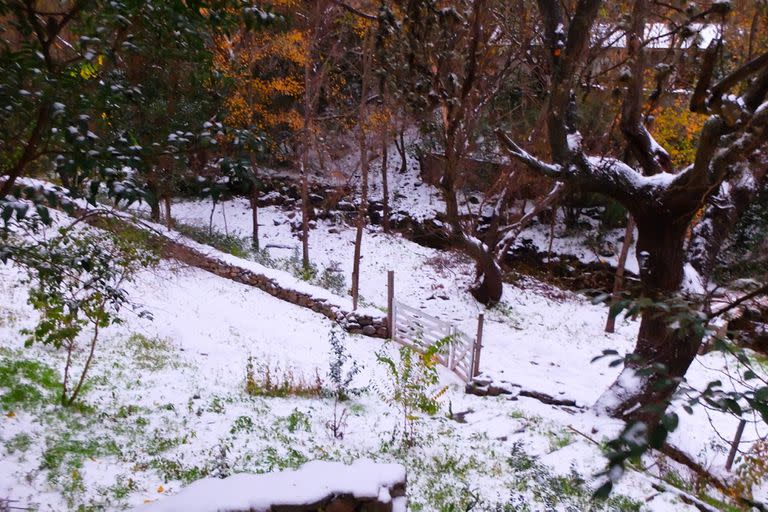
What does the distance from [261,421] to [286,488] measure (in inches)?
108

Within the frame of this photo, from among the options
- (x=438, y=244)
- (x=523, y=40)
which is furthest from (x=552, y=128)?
(x=438, y=244)

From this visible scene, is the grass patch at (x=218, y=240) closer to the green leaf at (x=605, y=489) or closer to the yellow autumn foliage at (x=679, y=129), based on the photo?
the yellow autumn foliage at (x=679, y=129)

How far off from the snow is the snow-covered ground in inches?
34.6

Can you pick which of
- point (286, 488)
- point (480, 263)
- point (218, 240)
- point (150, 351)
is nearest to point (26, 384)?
point (150, 351)

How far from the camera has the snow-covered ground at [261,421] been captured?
4785 millimetres

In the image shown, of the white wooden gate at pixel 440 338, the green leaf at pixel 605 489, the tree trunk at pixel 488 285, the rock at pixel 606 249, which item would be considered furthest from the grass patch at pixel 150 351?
the rock at pixel 606 249

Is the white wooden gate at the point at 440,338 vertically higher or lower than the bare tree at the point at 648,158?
lower

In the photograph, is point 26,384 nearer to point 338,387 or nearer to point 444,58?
point 338,387

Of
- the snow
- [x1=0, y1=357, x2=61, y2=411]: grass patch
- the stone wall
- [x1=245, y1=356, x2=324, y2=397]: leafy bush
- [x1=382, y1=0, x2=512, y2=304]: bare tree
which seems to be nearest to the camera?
the snow

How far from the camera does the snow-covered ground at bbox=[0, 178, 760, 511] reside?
479 cm

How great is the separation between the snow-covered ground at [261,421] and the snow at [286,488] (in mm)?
878

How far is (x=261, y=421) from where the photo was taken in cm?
627

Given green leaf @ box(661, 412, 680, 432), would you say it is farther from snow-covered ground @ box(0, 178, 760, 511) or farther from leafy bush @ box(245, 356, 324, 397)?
leafy bush @ box(245, 356, 324, 397)

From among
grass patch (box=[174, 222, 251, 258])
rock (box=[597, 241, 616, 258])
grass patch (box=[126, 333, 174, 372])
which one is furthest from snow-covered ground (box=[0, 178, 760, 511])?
rock (box=[597, 241, 616, 258])
